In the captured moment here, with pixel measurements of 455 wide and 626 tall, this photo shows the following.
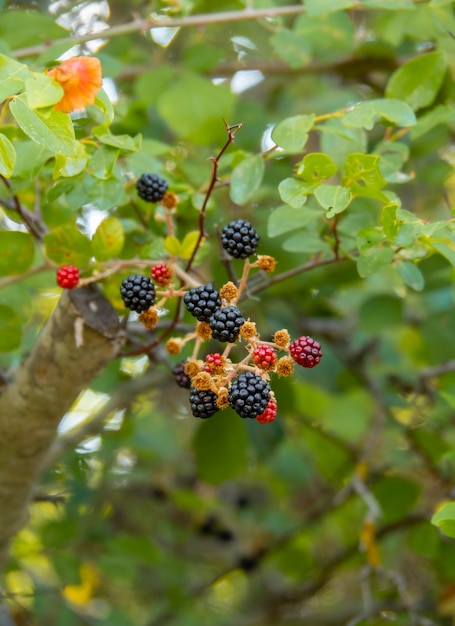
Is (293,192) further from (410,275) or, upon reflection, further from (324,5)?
(324,5)

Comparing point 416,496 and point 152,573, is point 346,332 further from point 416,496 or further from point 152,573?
point 152,573

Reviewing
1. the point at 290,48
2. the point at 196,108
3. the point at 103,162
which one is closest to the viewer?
the point at 103,162

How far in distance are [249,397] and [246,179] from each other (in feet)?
1.53

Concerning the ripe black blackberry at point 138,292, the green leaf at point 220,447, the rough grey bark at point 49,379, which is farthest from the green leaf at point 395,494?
the ripe black blackberry at point 138,292

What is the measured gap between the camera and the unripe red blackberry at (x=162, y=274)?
46.0 inches

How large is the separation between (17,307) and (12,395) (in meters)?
0.28

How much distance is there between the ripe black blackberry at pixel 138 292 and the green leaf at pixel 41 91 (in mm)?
259

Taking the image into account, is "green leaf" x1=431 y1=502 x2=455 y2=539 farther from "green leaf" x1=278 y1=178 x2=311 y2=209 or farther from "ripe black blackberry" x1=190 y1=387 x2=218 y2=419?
"green leaf" x1=278 y1=178 x2=311 y2=209

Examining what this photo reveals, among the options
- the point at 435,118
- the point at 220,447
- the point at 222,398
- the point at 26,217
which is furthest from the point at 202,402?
the point at 220,447

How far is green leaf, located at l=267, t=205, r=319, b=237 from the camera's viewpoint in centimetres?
127

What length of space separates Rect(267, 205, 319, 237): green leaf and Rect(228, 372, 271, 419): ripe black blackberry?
34 cm

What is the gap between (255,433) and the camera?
226cm

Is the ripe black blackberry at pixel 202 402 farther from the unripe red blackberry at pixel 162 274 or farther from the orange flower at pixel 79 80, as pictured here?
the orange flower at pixel 79 80

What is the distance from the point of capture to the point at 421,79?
1.48 metres
